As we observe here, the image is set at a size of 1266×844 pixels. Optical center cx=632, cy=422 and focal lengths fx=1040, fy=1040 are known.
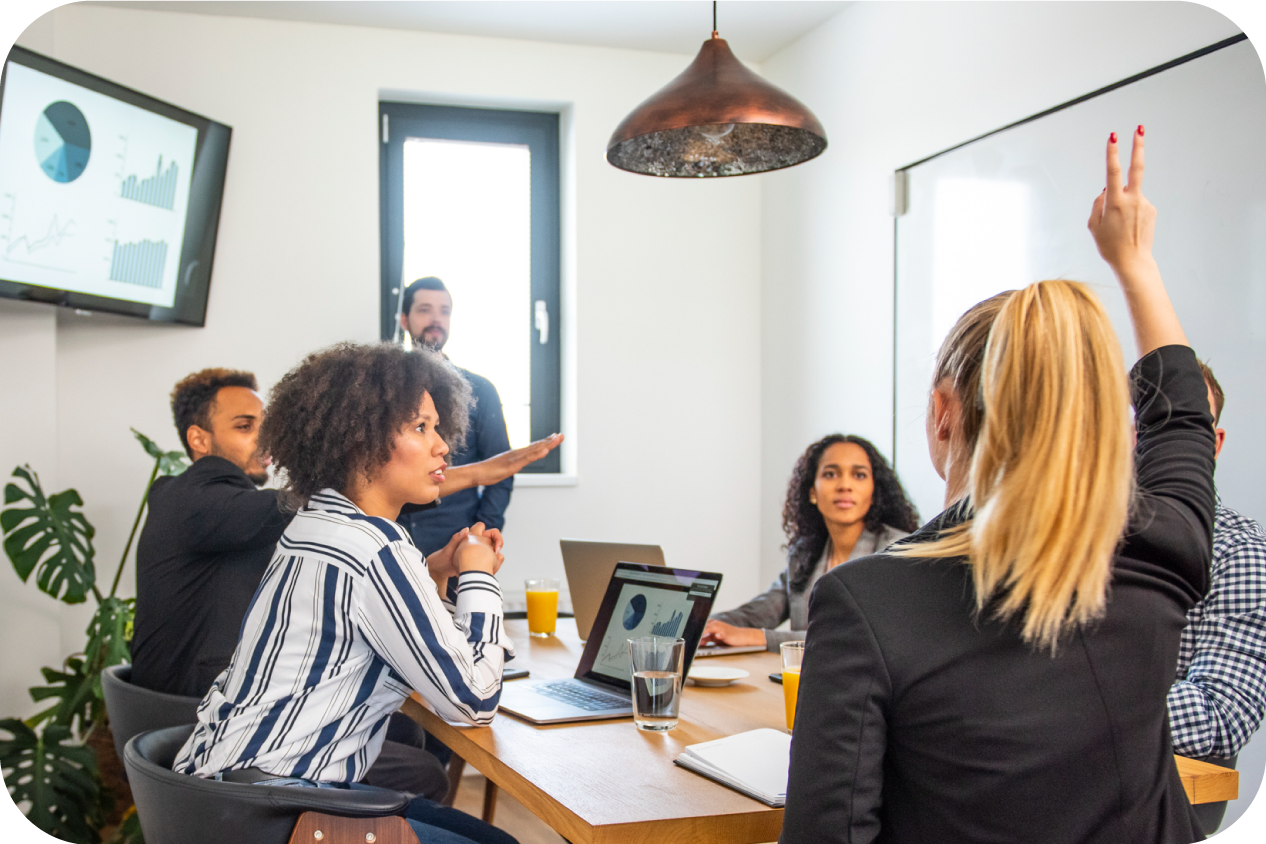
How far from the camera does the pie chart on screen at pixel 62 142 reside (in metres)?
3.03

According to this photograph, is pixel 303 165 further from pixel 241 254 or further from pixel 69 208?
pixel 69 208

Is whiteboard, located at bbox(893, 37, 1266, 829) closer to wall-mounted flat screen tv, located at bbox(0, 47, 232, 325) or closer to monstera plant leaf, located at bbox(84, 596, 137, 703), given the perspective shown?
monstera plant leaf, located at bbox(84, 596, 137, 703)

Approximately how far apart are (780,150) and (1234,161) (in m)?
0.96

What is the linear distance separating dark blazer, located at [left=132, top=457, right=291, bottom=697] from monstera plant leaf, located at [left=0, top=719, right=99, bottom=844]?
966 mm

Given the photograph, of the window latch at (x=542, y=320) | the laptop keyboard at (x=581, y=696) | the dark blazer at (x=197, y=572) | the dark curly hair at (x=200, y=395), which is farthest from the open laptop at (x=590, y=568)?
the window latch at (x=542, y=320)

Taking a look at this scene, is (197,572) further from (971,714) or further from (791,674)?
(971,714)

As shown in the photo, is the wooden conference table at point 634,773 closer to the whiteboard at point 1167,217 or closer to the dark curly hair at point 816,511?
the whiteboard at point 1167,217

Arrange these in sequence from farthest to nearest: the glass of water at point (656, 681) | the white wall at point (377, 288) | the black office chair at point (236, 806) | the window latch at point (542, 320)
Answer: the window latch at point (542, 320)
the white wall at point (377, 288)
the glass of water at point (656, 681)
the black office chair at point (236, 806)

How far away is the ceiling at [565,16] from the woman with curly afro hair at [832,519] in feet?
5.81

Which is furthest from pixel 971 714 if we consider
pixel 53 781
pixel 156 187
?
pixel 156 187

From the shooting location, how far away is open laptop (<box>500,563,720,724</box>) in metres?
1.66

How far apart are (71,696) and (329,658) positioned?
6.84ft

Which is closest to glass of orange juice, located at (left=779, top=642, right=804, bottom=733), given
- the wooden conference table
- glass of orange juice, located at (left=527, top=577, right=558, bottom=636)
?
the wooden conference table

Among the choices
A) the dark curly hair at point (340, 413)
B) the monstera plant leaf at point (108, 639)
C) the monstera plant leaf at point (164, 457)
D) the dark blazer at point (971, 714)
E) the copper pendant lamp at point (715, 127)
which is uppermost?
the copper pendant lamp at point (715, 127)
